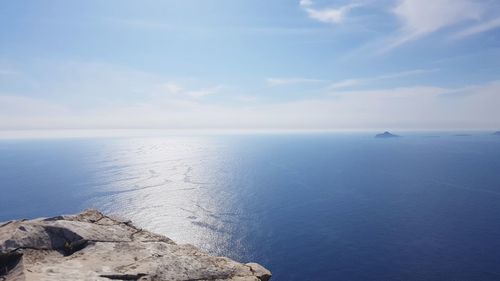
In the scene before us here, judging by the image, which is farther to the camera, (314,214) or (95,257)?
(314,214)

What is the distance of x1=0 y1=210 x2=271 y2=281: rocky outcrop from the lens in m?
14.6

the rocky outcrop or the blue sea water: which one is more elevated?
the rocky outcrop

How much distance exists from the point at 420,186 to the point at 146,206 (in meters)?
134

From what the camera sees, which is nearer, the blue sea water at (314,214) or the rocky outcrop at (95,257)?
the rocky outcrop at (95,257)

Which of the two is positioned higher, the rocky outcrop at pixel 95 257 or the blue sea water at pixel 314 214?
the rocky outcrop at pixel 95 257

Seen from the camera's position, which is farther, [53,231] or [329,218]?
[329,218]

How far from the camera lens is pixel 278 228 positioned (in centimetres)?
9694

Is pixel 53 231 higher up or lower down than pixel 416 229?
higher up

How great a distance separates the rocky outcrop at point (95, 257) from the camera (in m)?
14.6

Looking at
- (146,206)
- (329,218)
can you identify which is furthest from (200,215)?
(329,218)

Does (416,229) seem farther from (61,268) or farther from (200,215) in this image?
(61,268)

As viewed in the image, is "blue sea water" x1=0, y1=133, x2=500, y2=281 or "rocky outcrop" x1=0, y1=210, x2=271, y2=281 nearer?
"rocky outcrop" x1=0, y1=210, x2=271, y2=281

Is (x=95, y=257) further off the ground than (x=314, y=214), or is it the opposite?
(x=95, y=257)

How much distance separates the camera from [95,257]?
1616cm
